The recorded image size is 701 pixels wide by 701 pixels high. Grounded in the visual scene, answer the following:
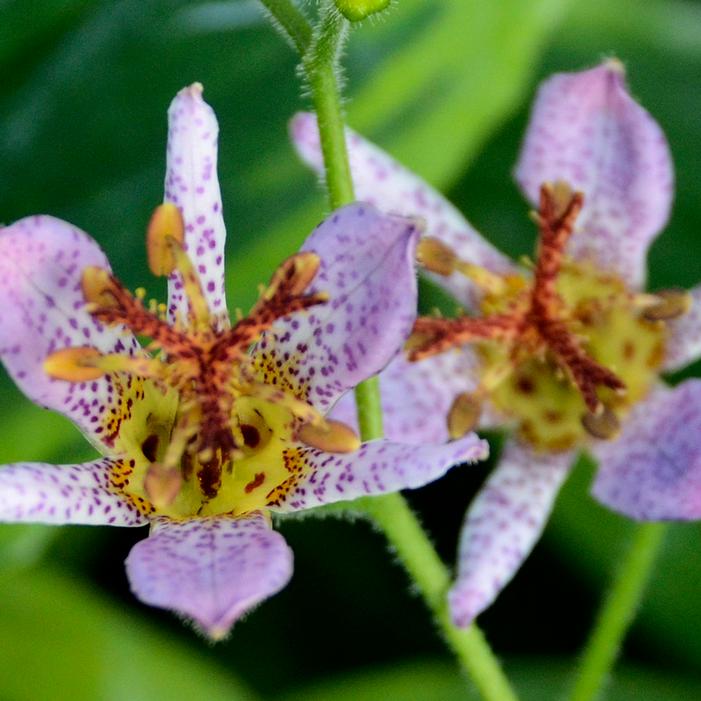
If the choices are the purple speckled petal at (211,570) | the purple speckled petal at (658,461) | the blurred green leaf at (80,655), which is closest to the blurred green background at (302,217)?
the blurred green leaf at (80,655)

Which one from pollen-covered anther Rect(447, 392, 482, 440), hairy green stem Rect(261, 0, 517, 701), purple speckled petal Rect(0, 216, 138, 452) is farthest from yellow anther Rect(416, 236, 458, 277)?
purple speckled petal Rect(0, 216, 138, 452)

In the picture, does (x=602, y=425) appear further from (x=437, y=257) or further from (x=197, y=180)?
(x=197, y=180)

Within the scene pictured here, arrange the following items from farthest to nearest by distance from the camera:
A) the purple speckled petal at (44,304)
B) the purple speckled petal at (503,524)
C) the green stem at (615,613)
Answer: the green stem at (615,613), the purple speckled petal at (503,524), the purple speckled petal at (44,304)

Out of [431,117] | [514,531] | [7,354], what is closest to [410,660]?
[514,531]

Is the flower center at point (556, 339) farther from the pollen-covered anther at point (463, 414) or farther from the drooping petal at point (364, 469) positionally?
the drooping petal at point (364, 469)

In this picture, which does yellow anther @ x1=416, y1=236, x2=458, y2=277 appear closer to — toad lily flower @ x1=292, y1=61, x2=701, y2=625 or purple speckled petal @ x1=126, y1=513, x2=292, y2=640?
toad lily flower @ x1=292, y1=61, x2=701, y2=625

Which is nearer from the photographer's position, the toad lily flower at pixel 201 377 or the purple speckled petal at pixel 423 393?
the toad lily flower at pixel 201 377
